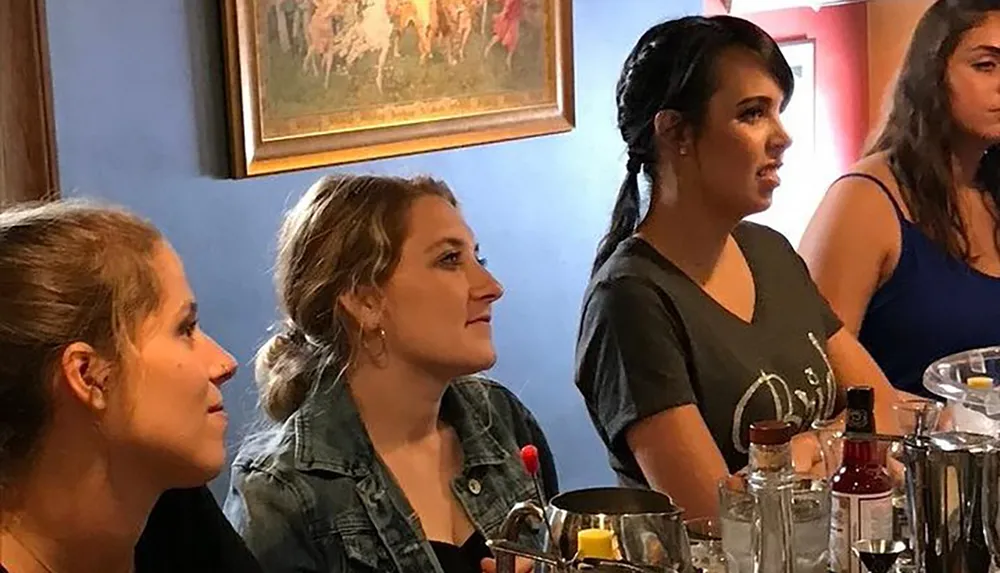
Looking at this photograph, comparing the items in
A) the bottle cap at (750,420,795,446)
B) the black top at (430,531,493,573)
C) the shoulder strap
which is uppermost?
the shoulder strap

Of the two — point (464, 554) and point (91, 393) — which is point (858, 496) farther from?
point (91, 393)

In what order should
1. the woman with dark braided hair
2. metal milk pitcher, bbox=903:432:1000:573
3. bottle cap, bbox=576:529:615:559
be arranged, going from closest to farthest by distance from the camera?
1. bottle cap, bbox=576:529:615:559
2. metal milk pitcher, bbox=903:432:1000:573
3. the woman with dark braided hair

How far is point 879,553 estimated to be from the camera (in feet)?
4.10

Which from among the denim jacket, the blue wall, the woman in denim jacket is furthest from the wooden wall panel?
the denim jacket

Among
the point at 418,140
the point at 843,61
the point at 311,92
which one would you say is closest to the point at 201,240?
the point at 311,92

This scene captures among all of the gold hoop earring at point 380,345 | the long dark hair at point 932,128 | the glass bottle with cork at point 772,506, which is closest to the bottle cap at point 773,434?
the glass bottle with cork at point 772,506

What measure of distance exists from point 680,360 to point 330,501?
0.49m

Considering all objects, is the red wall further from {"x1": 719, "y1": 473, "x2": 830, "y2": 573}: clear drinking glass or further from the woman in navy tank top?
{"x1": 719, "y1": 473, "x2": 830, "y2": 573}: clear drinking glass

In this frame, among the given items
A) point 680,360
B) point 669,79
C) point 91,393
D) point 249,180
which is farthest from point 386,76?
point 91,393

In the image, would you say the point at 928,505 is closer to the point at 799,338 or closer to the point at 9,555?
the point at 799,338

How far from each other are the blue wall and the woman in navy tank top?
1.02m

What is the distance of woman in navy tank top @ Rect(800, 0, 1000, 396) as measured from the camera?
82.5 inches

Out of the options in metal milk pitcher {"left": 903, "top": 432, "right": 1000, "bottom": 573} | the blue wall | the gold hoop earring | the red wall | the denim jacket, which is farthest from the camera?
the red wall

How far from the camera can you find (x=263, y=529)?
4.89 feet
